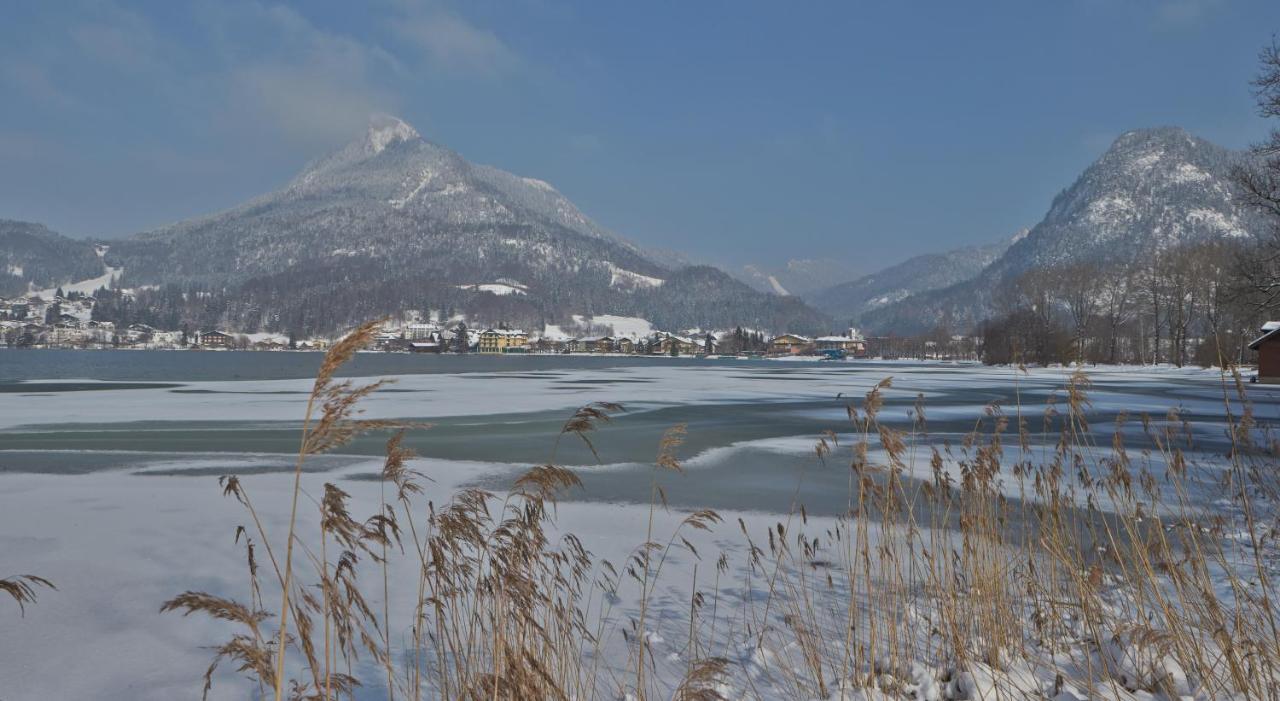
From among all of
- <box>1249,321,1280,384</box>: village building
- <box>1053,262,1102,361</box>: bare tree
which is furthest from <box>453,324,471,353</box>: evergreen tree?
<box>1249,321,1280,384</box>: village building

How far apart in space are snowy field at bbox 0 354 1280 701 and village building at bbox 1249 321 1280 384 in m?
18.5

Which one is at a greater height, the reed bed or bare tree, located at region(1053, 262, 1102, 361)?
bare tree, located at region(1053, 262, 1102, 361)

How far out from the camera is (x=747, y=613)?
508 cm

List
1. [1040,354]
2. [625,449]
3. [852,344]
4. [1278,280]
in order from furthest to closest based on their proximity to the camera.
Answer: [852,344] < [1040,354] < [1278,280] < [625,449]

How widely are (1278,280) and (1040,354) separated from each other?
64.4 meters

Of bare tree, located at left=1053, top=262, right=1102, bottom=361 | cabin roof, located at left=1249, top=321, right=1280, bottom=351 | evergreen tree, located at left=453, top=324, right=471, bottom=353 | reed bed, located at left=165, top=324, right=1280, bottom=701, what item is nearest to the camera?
reed bed, located at left=165, top=324, right=1280, bottom=701

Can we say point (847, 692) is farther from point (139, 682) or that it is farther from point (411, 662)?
point (139, 682)

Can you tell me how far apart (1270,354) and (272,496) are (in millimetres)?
49356

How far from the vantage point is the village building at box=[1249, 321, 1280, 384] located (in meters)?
37.2

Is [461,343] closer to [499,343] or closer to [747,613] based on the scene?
[499,343]

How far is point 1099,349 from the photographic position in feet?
269

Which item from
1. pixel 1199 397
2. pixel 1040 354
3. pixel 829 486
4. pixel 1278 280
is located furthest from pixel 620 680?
pixel 1040 354

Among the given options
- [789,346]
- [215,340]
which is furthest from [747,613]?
[215,340]

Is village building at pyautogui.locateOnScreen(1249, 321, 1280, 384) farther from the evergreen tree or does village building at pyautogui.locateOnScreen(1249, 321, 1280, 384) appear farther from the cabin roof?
the evergreen tree
